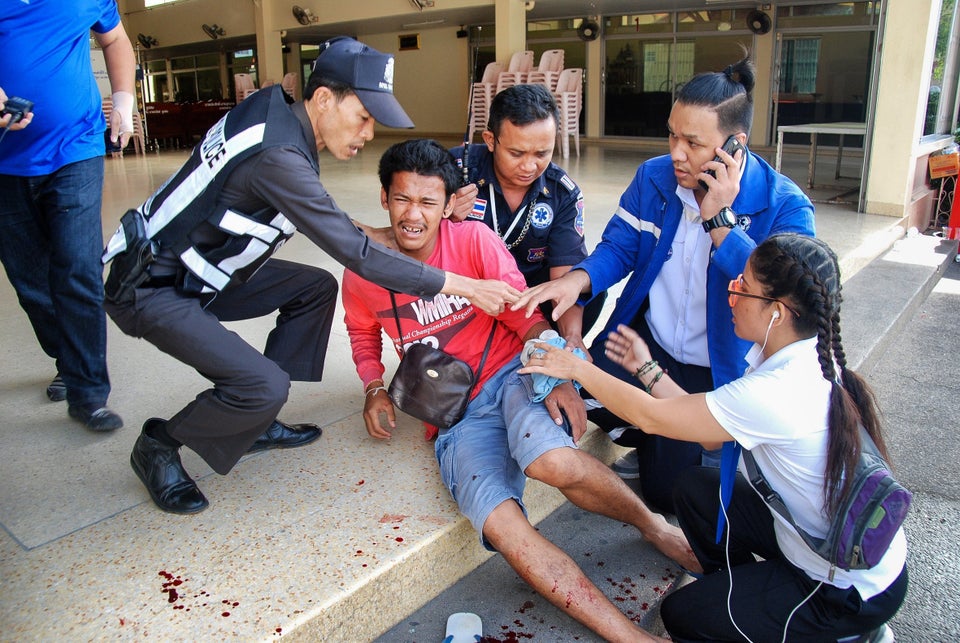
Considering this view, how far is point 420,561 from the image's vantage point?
82.3 inches

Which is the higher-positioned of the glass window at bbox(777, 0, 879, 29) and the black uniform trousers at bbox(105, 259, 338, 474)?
the glass window at bbox(777, 0, 879, 29)

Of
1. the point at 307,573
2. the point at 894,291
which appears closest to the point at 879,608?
the point at 307,573

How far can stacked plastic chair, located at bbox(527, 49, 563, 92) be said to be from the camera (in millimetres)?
12414

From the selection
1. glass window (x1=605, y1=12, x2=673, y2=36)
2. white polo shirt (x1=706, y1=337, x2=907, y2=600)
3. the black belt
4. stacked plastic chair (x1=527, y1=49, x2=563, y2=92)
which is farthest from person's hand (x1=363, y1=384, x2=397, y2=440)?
glass window (x1=605, y1=12, x2=673, y2=36)

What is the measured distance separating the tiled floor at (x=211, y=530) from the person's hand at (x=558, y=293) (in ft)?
2.04

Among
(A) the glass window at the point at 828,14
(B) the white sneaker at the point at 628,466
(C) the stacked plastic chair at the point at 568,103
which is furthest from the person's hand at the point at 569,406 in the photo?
(A) the glass window at the point at 828,14

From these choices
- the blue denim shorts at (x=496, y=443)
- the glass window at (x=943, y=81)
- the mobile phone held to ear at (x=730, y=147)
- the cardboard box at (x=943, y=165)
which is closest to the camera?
the blue denim shorts at (x=496, y=443)

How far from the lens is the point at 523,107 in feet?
8.84

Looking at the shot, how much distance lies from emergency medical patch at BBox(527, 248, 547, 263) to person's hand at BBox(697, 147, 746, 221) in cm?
75

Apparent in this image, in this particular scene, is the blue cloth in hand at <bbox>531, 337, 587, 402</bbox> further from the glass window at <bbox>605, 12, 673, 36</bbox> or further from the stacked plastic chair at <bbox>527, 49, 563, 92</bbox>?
the glass window at <bbox>605, 12, 673, 36</bbox>

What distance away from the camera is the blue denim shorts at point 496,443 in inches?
83.1


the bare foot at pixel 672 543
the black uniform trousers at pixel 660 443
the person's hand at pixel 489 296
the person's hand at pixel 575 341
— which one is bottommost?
the bare foot at pixel 672 543

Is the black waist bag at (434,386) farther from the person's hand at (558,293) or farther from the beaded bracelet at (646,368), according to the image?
the beaded bracelet at (646,368)

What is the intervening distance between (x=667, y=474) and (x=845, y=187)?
732 centimetres
